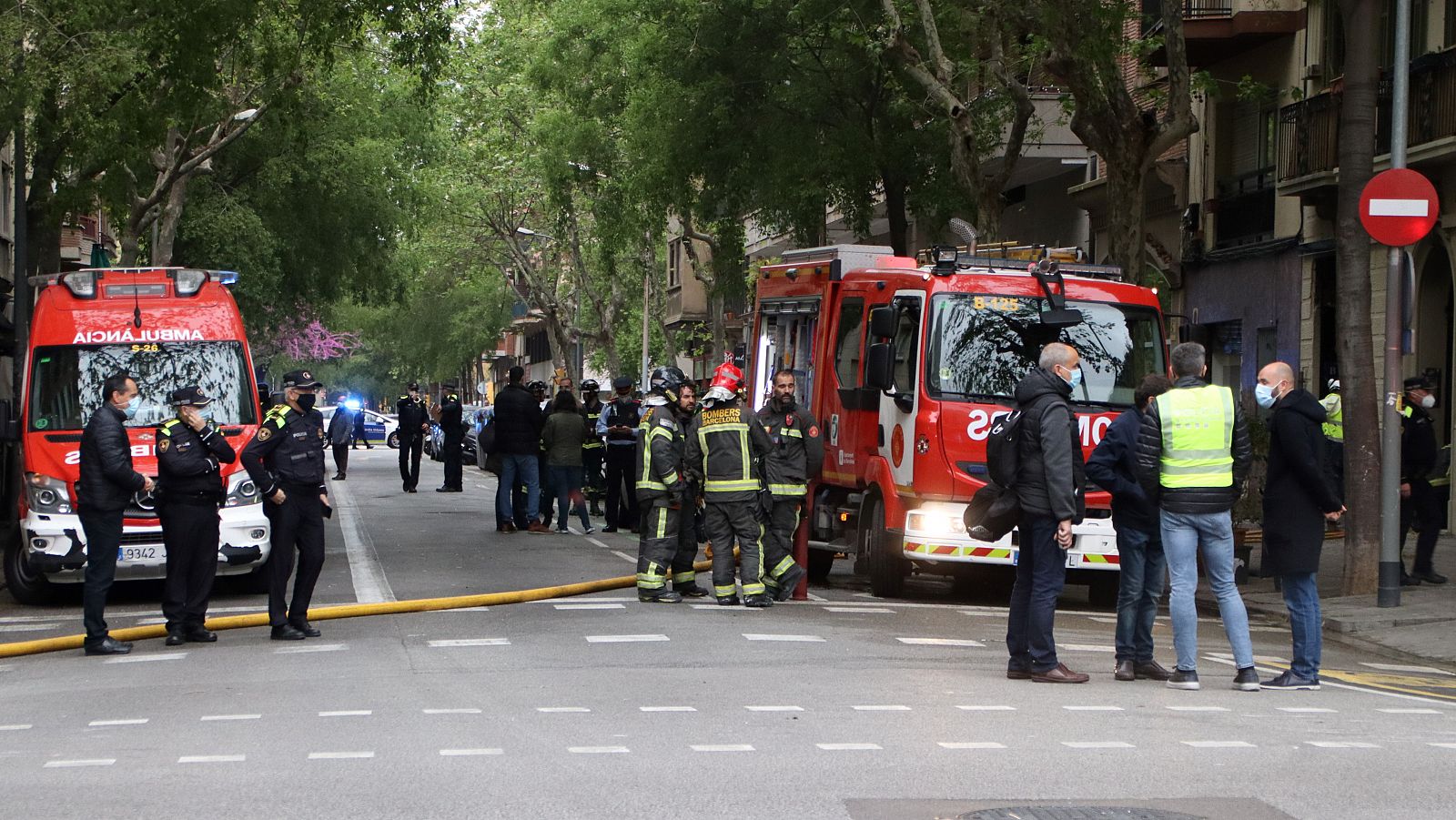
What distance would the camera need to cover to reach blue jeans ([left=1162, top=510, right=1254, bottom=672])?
10.5 m

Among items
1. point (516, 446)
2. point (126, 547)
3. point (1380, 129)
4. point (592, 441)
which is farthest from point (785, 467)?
point (1380, 129)

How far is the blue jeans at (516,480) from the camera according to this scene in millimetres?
22297

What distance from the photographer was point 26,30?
17.6 m

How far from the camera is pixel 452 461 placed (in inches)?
1242

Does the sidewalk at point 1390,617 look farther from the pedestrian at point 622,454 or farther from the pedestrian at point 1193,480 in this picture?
the pedestrian at point 622,454

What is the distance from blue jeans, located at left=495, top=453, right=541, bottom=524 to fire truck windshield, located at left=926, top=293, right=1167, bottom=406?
8016mm

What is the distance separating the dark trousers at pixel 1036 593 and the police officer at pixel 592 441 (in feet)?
42.2

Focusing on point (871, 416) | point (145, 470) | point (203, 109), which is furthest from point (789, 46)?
point (145, 470)

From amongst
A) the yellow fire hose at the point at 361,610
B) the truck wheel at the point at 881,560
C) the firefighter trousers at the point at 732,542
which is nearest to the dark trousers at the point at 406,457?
the yellow fire hose at the point at 361,610

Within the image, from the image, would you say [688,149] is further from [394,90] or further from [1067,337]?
[1067,337]

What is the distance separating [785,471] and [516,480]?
824cm

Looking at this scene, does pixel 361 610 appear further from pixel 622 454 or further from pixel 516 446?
pixel 622 454

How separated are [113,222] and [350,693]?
22.0 metres

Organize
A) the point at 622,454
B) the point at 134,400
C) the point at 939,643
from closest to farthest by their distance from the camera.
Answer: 1. the point at 939,643
2. the point at 134,400
3. the point at 622,454
